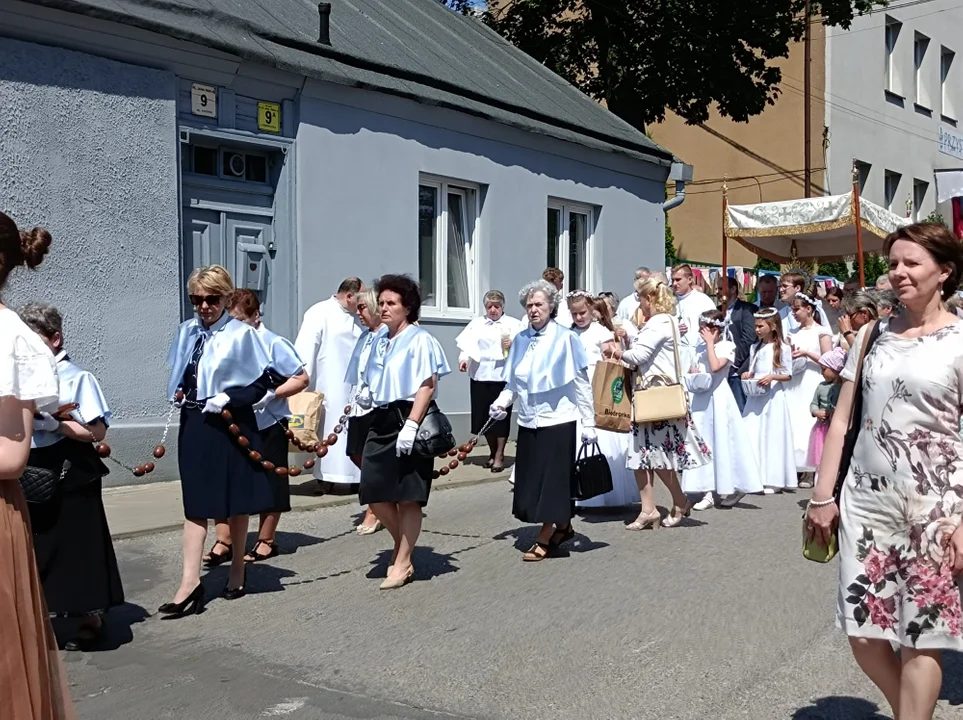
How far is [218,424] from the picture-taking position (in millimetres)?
6191

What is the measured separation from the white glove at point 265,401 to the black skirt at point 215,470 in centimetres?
15

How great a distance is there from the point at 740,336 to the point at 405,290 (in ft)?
17.9

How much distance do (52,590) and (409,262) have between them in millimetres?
7760

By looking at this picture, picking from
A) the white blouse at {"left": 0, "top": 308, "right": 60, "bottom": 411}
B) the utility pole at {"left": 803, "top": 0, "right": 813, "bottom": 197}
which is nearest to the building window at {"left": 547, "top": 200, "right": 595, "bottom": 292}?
the white blouse at {"left": 0, "top": 308, "right": 60, "bottom": 411}

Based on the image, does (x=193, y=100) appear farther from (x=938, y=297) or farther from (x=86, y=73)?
(x=938, y=297)

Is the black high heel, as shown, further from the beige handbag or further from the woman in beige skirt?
the beige handbag

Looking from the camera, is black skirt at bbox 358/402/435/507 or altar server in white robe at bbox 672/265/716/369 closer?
black skirt at bbox 358/402/435/507

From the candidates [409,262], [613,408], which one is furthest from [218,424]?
[409,262]

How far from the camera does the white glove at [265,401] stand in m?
6.43

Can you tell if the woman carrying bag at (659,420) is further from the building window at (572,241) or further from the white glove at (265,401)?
the building window at (572,241)

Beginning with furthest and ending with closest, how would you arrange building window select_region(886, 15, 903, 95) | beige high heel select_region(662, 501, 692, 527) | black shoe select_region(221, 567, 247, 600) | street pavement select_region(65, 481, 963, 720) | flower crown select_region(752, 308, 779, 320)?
building window select_region(886, 15, 903, 95) < flower crown select_region(752, 308, 779, 320) < beige high heel select_region(662, 501, 692, 527) < black shoe select_region(221, 567, 247, 600) < street pavement select_region(65, 481, 963, 720)

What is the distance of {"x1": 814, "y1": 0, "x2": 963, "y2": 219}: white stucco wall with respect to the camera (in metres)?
29.9

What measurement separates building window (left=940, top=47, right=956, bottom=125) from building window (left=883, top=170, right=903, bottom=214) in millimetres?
3793

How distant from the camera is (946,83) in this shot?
35469 mm
